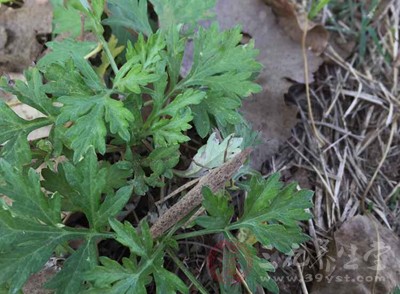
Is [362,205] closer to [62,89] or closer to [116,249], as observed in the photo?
[116,249]

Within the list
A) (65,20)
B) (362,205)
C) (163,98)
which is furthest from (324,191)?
(65,20)

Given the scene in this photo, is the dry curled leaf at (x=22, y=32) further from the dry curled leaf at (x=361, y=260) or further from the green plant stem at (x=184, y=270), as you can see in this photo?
the dry curled leaf at (x=361, y=260)

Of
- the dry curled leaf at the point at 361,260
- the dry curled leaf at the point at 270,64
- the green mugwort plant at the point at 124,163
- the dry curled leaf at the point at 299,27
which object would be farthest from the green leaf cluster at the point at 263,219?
the dry curled leaf at the point at 299,27

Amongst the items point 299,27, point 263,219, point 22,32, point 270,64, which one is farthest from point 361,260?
point 22,32

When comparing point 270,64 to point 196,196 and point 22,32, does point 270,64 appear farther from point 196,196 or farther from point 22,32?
point 22,32

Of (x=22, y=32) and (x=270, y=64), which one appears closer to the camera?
(x=22, y=32)
